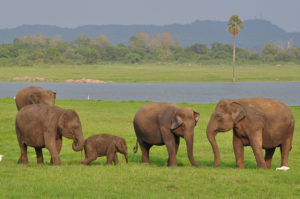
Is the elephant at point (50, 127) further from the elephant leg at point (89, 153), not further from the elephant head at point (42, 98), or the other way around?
the elephant head at point (42, 98)

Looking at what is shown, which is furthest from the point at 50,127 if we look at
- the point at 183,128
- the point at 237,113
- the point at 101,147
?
the point at 237,113

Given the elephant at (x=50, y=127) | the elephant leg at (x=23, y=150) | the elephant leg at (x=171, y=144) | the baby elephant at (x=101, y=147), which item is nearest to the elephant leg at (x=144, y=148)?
the baby elephant at (x=101, y=147)

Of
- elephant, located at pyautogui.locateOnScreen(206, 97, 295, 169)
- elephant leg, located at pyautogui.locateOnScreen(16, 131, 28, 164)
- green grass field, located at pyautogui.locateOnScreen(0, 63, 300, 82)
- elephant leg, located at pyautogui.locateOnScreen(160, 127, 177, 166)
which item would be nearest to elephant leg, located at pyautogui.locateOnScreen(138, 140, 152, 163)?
elephant leg, located at pyautogui.locateOnScreen(160, 127, 177, 166)

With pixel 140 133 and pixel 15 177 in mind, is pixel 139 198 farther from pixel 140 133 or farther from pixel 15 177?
pixel 140 133

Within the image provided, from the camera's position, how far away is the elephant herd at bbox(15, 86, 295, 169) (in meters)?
15.5

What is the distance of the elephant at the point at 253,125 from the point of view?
1572cm

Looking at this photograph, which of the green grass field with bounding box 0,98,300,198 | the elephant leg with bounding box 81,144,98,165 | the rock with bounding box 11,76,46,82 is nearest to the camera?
the green grass field with bounding box 0,98,300,198

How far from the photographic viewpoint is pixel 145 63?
197125 mm

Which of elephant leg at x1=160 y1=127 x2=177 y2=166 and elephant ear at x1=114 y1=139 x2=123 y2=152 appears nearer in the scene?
elephant leg at x1=160 y1=127 x2=177 y2=166

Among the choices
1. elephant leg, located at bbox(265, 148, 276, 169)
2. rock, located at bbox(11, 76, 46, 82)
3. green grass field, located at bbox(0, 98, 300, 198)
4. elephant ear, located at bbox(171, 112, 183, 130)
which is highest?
elephant ear, located at bbox(171, 112, 183, 130)

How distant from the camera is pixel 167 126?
16703 millimetres

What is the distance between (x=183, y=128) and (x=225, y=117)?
4.24ft

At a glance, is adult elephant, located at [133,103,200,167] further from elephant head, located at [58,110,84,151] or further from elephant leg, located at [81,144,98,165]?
elephant head, located at [58,110,84,151]

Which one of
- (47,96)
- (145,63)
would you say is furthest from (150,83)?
(47,96)
